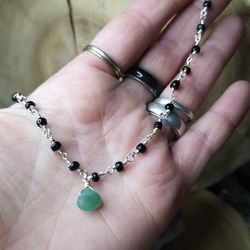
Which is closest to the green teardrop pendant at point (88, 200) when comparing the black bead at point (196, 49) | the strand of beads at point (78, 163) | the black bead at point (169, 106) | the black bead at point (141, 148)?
the strand of beads at point (78, 163)

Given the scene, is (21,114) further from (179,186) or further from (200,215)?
(200,215)

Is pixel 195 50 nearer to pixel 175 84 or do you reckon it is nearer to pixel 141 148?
pixel 175 84

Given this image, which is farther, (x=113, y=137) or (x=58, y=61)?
(x=58, y=61)

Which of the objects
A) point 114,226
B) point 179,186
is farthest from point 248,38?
point 114,226

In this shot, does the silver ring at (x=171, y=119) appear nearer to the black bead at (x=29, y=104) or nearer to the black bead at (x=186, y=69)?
the black bead at (x=186, y=69)

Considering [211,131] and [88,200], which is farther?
[211,131]

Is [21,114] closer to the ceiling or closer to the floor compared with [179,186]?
closer to the ceiling

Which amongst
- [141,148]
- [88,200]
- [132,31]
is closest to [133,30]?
[132,31]

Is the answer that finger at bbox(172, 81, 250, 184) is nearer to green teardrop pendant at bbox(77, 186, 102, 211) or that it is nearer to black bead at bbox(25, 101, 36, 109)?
green teardrop pendant at bbox(77, 186, 102, 211)
